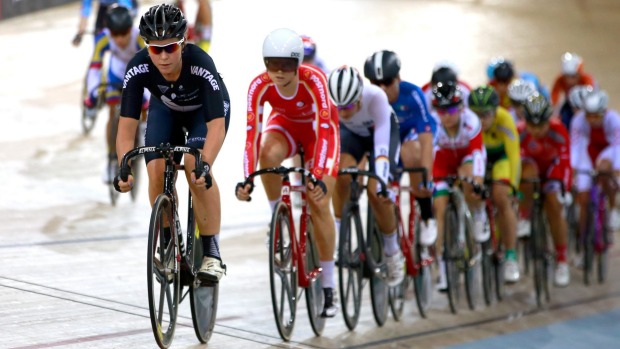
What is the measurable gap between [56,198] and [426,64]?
7277 millimetres

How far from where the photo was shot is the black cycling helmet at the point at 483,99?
7297 mm

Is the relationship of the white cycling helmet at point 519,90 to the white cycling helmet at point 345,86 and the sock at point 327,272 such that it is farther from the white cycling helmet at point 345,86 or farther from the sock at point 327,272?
the sock at point 327,272

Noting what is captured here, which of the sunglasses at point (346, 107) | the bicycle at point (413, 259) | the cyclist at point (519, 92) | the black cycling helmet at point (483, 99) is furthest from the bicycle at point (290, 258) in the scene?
the cyclist at point (519, 92)

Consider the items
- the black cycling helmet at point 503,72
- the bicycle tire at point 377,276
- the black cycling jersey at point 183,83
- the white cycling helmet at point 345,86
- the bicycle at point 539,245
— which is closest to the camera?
the black cycling jersey at point 183,83

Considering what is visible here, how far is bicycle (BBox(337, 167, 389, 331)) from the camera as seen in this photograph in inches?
225

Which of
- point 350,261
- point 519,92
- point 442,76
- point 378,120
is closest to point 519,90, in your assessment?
point 519,92

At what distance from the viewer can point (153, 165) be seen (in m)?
4.49

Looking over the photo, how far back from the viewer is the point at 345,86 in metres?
5.63

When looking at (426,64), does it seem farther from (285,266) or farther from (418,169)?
(285,266)

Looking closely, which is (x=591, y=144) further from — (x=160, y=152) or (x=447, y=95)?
(x=160, y=152)

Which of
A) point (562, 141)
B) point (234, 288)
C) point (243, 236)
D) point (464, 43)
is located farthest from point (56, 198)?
point (464, 43)

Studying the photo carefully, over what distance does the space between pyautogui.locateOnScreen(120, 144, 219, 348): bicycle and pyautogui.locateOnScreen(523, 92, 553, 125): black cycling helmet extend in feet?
12.2

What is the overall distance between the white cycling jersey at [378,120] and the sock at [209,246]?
1.29m

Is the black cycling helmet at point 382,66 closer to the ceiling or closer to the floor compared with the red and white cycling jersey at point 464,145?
closer to the ceiling
